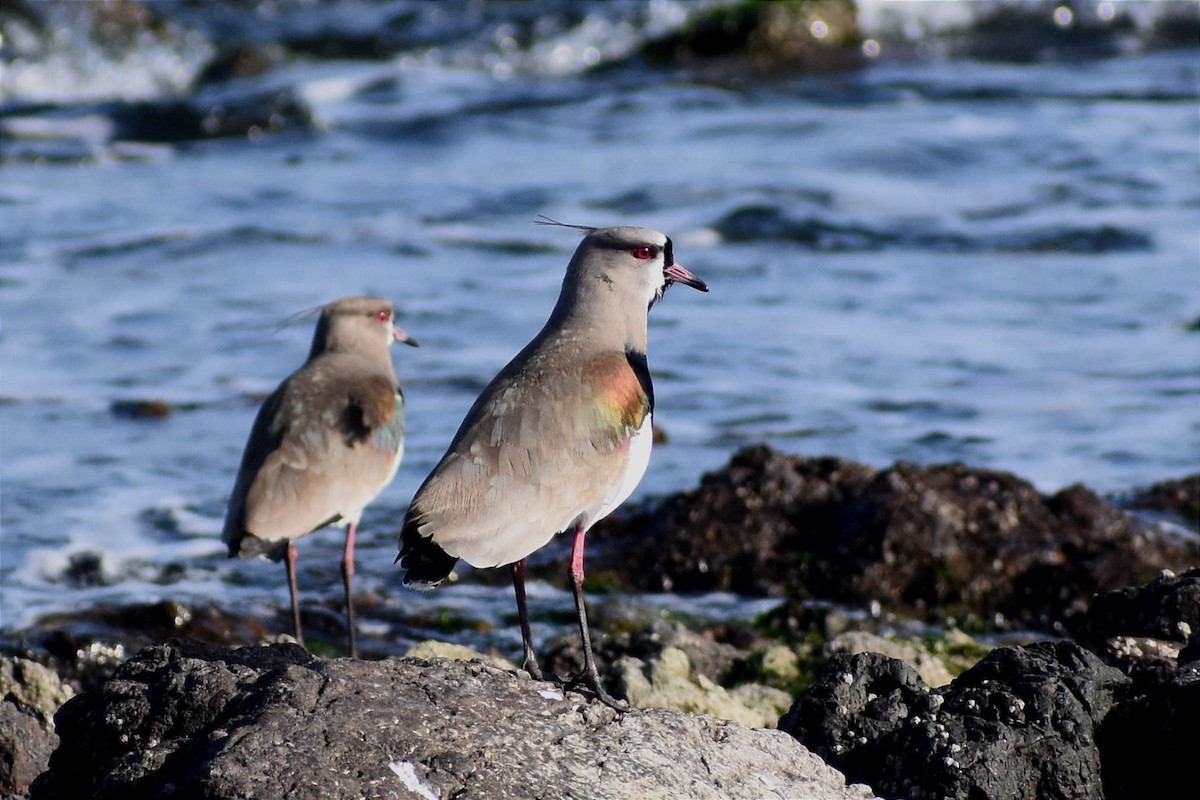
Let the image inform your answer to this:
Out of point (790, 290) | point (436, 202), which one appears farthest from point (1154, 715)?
point (436, 202)

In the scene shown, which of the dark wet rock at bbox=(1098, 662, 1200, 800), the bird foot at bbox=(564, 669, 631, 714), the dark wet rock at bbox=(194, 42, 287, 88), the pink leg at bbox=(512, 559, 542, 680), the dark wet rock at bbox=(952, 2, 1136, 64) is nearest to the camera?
the bird foot at bbox=(564, 669, 631, 714)

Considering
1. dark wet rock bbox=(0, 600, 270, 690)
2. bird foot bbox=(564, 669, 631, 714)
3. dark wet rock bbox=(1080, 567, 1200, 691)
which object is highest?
bird foot bbox=(564, 669, 631, 714)

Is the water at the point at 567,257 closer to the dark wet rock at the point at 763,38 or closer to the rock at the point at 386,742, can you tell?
the dark wet rock at the point at 763,38

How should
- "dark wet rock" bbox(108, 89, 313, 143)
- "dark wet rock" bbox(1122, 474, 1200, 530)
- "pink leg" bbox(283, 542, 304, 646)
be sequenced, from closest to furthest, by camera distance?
1. "pink leg" bbox(283, 542, 304, 646)
2. "dark wet rock" bbox(1122, 474, 1200, 530)
3. "dark wet rock" bbox(108, 89, 313, 143)

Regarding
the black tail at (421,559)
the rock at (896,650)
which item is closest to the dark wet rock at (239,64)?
the rock at (896,650)

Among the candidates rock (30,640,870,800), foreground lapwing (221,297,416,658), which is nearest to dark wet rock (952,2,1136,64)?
foreground lapwing (221,297,416,658)

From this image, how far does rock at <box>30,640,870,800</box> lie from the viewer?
3455 mm

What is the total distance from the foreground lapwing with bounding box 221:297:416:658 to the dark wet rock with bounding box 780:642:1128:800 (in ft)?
9.06

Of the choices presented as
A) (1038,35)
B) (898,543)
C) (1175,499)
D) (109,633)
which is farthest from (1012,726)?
(1038,35)

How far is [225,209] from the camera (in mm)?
16531

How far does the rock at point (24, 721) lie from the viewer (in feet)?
15.3

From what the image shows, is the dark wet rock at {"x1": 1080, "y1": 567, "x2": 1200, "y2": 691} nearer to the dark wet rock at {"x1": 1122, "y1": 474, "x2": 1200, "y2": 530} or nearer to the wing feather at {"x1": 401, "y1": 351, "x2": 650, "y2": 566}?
the wing feather at {"x1": 401, "y1": 351, "x2": 650, "y2": 566}

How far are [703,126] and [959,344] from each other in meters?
8.69

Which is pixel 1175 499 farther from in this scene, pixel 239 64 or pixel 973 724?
pixel 239 64
